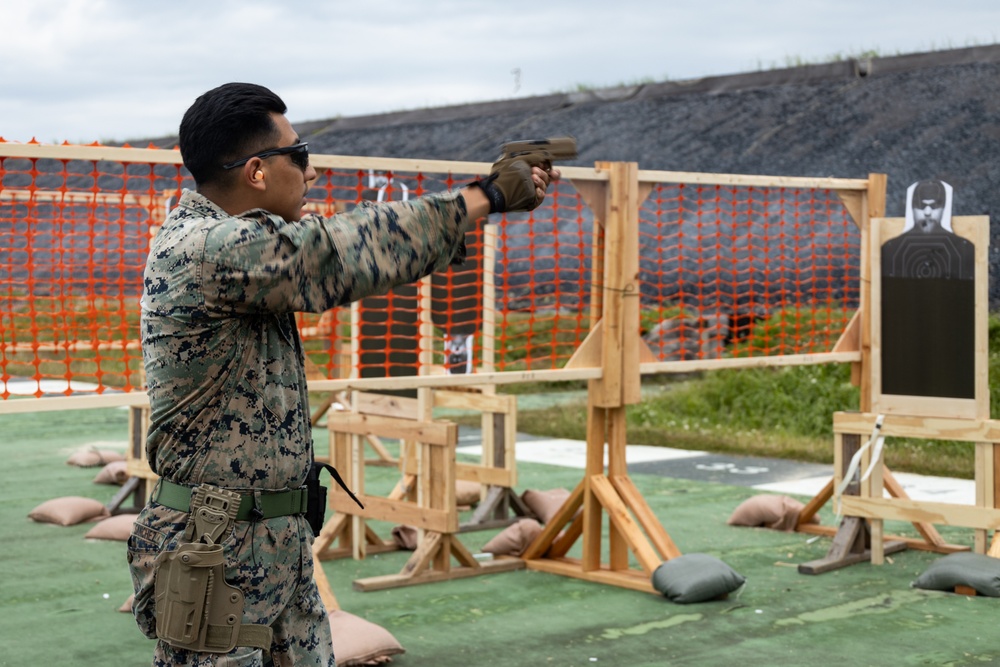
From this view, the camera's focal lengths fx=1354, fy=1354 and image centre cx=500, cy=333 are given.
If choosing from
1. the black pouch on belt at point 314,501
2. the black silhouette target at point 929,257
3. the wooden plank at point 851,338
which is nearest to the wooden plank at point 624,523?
the wooden plank at point 851,338

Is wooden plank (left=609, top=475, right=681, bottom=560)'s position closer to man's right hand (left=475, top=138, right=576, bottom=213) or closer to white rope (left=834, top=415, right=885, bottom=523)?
white rope (left=834, top=415, right=885, bottom=523)

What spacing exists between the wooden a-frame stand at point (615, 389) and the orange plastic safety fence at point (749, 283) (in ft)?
17.9

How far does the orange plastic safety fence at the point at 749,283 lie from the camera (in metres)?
14.3

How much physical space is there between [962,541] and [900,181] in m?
13.0

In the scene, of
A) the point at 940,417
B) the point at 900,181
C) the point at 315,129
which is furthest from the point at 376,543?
the point at 315,129

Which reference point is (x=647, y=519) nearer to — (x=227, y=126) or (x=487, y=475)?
(x=487, y=475)

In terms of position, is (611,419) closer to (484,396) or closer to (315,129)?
(484,396)

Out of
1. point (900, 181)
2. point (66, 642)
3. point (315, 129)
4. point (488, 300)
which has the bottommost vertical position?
point (66, 642)

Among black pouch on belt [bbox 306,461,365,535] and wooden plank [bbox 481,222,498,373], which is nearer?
black pouch on belt [bbox 306,461,365,535]

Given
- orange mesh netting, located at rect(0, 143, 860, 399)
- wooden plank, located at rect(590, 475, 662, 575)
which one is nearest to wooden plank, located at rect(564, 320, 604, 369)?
orange mesh netting, located at rect(0, 143, 860, 399)

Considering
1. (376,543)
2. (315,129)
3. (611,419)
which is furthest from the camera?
(315,129)

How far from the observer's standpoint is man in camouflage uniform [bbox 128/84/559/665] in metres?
2.73

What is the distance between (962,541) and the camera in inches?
320

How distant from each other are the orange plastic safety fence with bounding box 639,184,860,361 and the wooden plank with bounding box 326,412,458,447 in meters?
5.58
